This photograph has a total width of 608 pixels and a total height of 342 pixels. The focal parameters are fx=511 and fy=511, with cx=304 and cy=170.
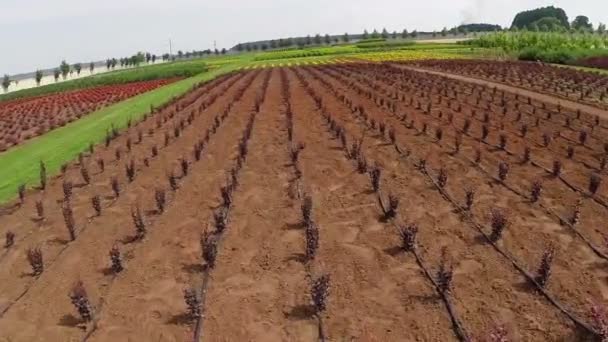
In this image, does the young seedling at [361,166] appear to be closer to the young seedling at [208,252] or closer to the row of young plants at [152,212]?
the row of young plants at [152,212]

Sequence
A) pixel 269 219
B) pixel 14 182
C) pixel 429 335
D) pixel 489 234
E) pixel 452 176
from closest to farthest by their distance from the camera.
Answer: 1. pixel 429 335
2. pixel 489 234
3. pixel 269 219
4. pixel 452 176
5. pixel 14 182

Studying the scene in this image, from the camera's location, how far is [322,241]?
870 cm

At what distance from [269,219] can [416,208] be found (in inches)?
112

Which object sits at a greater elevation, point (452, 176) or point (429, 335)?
point (452, 176)

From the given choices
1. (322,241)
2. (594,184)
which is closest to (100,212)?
(322,241)

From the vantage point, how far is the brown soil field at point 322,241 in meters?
6.50

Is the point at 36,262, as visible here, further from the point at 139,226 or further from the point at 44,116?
the point at 44,116

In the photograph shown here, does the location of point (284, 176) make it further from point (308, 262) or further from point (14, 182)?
point (14, 182)


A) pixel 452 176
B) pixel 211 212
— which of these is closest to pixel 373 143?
pixel 452 176

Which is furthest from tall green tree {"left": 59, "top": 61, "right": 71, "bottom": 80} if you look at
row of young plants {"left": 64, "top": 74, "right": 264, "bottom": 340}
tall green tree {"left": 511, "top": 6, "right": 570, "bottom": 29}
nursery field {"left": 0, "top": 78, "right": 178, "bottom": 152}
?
tall green tree {"left": 511, "top": 6, "right": 570, "bottom": 29}

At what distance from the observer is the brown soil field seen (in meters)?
6.50

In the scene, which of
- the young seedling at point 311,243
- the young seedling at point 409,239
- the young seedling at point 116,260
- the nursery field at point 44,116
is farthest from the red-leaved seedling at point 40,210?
the nursery field at point 44,116

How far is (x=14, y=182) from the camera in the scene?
14.3 meters

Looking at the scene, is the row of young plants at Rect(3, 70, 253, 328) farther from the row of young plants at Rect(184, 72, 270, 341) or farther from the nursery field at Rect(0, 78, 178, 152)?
the nursery field at Rect(0, 78, 178, 152)
